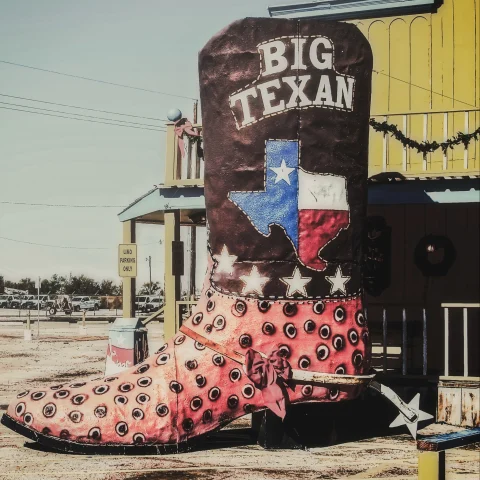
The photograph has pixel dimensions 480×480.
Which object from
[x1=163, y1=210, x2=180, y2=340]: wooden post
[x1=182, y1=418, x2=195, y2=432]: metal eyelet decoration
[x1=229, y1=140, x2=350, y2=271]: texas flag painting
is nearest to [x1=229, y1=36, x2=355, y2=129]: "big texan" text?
[x1=229, y1=140, x2=350, y2=271]: texas flag painting

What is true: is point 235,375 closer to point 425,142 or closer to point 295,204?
point 295,204

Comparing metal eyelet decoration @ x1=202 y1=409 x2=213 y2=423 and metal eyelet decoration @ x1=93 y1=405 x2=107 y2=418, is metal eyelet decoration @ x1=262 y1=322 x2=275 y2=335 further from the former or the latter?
metal eyelet decoration @ x1=93 y1=405 x2=107 y2=418

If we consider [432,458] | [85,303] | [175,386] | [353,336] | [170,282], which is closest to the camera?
[432,458]

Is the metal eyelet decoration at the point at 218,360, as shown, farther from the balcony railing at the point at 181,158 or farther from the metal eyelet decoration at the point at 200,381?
the balcony railing at the point at 181,158

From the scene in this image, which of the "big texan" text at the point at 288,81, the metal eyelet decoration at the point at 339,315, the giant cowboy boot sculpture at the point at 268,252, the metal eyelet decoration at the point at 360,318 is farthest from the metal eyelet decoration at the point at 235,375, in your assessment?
the "big texan" text at the point at 288,81

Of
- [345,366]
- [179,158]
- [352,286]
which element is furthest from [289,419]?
[179,158]

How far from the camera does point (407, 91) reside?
33.4ft

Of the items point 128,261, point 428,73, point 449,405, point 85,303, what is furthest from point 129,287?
point 85,303

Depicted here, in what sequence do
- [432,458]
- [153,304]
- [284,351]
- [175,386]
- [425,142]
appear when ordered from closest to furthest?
A: [432,458], [175,386], [284,351], [425,142], [153,304]

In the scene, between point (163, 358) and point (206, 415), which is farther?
point (163, 358)

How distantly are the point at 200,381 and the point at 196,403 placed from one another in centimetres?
14

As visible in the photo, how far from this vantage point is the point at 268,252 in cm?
611

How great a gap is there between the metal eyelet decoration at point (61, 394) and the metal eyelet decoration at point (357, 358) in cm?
186

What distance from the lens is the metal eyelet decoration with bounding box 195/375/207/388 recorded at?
5895 millimetres
